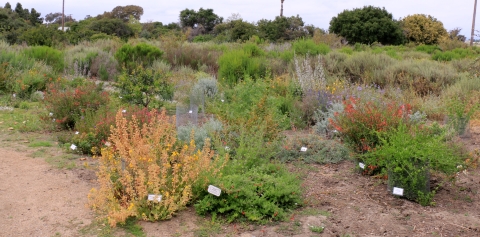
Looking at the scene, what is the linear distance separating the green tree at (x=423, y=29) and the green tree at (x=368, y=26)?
97.7 inches

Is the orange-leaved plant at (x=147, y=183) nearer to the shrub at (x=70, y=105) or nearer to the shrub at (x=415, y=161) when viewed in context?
the shrub at (x=415, y=161)

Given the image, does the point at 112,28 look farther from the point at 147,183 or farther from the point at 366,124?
the point at 147,183

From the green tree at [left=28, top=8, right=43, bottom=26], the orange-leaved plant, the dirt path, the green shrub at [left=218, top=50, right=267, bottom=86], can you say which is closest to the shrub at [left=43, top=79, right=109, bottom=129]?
the dirt path

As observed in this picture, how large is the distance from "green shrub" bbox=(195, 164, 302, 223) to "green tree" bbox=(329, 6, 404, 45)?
1305 inches

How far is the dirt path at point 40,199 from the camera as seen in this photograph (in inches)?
162

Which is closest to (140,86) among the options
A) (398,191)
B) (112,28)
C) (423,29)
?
(398,191)

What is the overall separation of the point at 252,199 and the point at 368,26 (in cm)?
3406

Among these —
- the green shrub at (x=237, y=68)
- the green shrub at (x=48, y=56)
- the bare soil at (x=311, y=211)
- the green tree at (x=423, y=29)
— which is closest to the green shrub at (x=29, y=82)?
the green shrub at (x=48, y=56)

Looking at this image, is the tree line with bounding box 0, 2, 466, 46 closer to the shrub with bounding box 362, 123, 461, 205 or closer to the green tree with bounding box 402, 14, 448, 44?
the green tree with bounding box 402, 14, 448, 44

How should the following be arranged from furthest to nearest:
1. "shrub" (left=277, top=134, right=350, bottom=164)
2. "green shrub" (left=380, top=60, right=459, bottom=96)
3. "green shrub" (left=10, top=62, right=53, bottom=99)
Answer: "green shrub" (left=380, top=60, right=459, bottom=96) → "green shrub" (left=10, top=62, right=53, bottom=99) → "shrub" (left=277, top=134, right=350, bottom=164)

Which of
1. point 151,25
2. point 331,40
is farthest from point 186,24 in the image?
point 331,40

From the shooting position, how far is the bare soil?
159 inches

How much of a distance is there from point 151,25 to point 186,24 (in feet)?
11.4

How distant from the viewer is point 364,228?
13.4 feet
